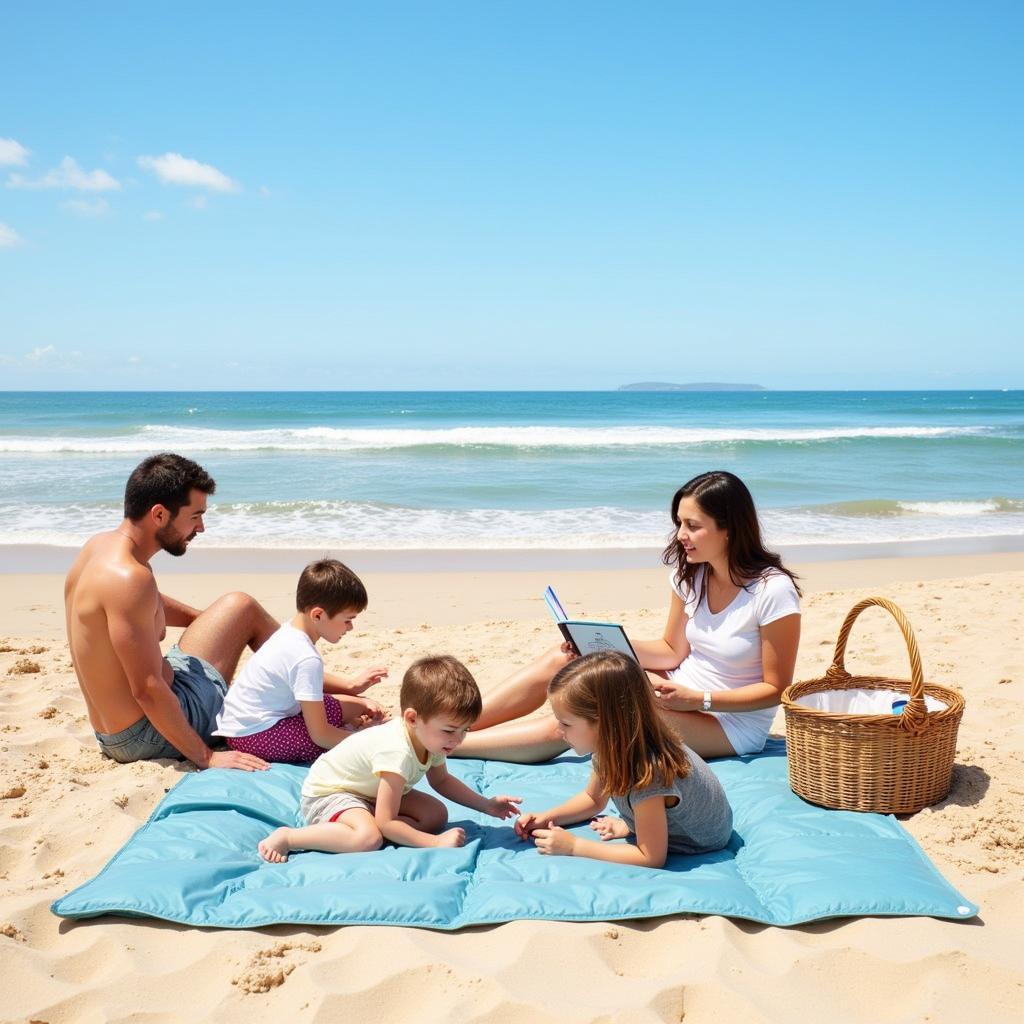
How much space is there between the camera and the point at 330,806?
3674 millimetres

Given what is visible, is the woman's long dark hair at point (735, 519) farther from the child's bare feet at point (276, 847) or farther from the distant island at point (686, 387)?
the distant island at point (686, 387)

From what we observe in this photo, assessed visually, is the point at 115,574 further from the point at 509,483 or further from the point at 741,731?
the point at 509,483

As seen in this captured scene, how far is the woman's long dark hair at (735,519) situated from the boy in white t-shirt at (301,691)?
1.54m

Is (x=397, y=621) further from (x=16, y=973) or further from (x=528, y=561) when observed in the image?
(x=16, y=973)

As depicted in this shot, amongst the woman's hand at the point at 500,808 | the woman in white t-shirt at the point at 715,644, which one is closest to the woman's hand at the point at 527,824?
the woman's hand at the point at 500,808

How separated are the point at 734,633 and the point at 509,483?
13.6 metres

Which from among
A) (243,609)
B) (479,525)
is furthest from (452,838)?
(479,525)

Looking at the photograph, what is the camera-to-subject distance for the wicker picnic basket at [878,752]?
146 inches

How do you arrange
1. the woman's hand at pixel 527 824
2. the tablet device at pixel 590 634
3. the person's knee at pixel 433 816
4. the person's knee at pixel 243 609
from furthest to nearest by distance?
the person's knee at pixel 243 609
the tablet device at pixel 590 634
the person's knee at pixel 433 816
the woman's hand at pixel 527 824

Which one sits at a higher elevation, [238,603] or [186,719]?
[238,603]

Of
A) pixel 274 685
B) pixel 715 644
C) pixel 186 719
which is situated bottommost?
pixel 186 719

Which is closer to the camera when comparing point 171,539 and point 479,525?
point 171,539

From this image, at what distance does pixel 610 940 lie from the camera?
→ 2.93 meters

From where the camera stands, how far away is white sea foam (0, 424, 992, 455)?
2627cm
